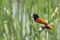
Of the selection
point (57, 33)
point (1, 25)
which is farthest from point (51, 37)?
point (1, 25)

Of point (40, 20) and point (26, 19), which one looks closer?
point (40, 20)

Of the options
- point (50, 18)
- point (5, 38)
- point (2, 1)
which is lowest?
point (5, 38)

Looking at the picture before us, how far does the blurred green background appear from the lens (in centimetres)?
280

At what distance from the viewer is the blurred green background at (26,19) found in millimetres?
2797

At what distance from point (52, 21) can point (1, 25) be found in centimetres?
51

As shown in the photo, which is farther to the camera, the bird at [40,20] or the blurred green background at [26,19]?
the blurred green background at [26,19]

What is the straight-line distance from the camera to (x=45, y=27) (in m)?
2.71

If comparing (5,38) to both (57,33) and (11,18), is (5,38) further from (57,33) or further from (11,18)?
(57,33)

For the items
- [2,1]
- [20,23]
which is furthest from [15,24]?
[2,1]

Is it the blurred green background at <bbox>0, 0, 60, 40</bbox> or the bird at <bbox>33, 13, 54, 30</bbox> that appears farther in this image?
the blurred green background at <bbox>0, 0, 60, 40</bbox>

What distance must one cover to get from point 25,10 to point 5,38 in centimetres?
35

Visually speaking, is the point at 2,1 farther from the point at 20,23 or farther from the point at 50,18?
the point at 50,18

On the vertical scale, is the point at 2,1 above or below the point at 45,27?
above

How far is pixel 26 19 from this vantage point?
2848 mm
